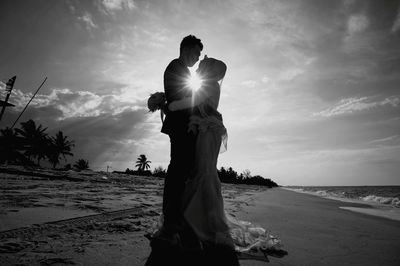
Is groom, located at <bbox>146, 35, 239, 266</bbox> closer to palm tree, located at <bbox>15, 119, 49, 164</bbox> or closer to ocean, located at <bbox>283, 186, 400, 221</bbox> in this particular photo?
ocean, located at <bbox>283, 186, 400, 221</bbox>

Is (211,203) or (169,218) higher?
(211,203)

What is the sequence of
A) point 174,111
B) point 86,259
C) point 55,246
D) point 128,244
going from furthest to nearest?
point 174,111, point 128,244, point 55,246, point 86,259

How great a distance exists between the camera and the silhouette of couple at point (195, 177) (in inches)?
73.3

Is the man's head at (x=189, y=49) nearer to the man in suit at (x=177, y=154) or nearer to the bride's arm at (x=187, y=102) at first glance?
the man in suit at (x=177, y=154)

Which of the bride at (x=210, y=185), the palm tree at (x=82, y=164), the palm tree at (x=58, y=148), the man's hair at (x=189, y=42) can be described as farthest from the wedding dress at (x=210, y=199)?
the palm tree at (x=82, y=164)

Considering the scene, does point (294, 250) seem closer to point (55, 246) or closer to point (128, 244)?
point (128, 244)

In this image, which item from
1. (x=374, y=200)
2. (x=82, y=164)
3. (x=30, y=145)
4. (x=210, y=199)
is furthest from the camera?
(x=82, y=164)

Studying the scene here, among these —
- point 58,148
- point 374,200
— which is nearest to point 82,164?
point 58,148

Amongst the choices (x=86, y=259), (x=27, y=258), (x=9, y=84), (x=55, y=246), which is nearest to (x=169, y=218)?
(x=86, y=259)

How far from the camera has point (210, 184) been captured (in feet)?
6.82

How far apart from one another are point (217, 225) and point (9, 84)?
2131 cm

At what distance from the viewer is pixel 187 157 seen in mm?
2088

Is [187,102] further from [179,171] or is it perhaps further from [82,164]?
[82,164]

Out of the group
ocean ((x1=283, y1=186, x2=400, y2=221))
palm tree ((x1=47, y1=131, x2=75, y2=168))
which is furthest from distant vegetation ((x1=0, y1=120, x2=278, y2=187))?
ocean ((x1=283, y1=186, x2=400, y2=221))
